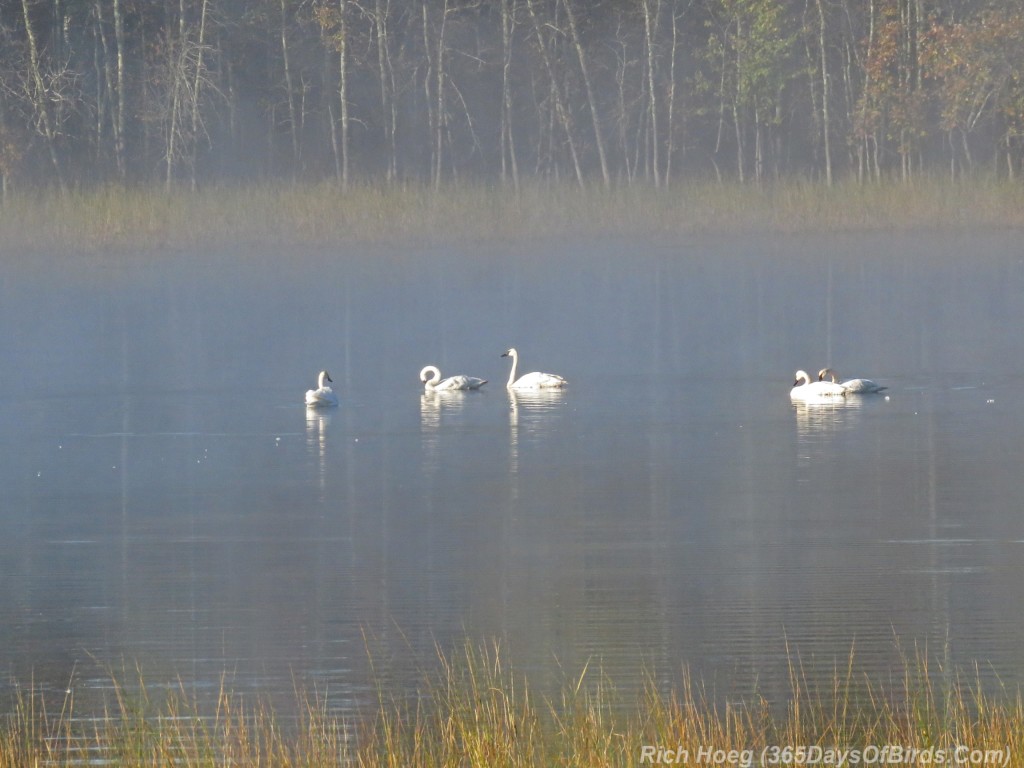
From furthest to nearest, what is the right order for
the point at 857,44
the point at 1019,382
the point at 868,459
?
1. the point at 857,44
2. the point at 1019,382
3. the point at 868,459

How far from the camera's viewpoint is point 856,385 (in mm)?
16234

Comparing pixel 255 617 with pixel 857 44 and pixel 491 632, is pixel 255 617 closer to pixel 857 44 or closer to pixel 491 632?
pixel 491 632

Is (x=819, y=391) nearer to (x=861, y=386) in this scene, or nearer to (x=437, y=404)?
(x=861, y=386)

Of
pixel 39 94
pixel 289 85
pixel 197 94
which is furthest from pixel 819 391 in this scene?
pixel 289 85

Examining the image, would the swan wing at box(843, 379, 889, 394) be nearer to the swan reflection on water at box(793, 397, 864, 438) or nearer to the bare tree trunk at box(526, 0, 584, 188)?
the swan reflection on water at box(793, 397, 864, 438)

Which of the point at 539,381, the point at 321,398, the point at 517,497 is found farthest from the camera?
the point at 539,381

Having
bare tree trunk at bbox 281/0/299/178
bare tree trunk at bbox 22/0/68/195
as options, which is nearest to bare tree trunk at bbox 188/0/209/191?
bare tree trunk at bbox 281/0/299/178

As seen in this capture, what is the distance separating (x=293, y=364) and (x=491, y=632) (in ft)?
39.1

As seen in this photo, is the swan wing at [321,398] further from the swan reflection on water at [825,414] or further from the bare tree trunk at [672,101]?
the bare tree trunk at [672,101]

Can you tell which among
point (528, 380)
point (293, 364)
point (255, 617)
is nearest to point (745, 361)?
point (528, 380)

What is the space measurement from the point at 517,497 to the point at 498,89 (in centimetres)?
3963

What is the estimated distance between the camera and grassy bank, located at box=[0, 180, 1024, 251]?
114 feet

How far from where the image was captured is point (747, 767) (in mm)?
5879

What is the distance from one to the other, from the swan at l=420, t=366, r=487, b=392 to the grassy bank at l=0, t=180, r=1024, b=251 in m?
17.7
